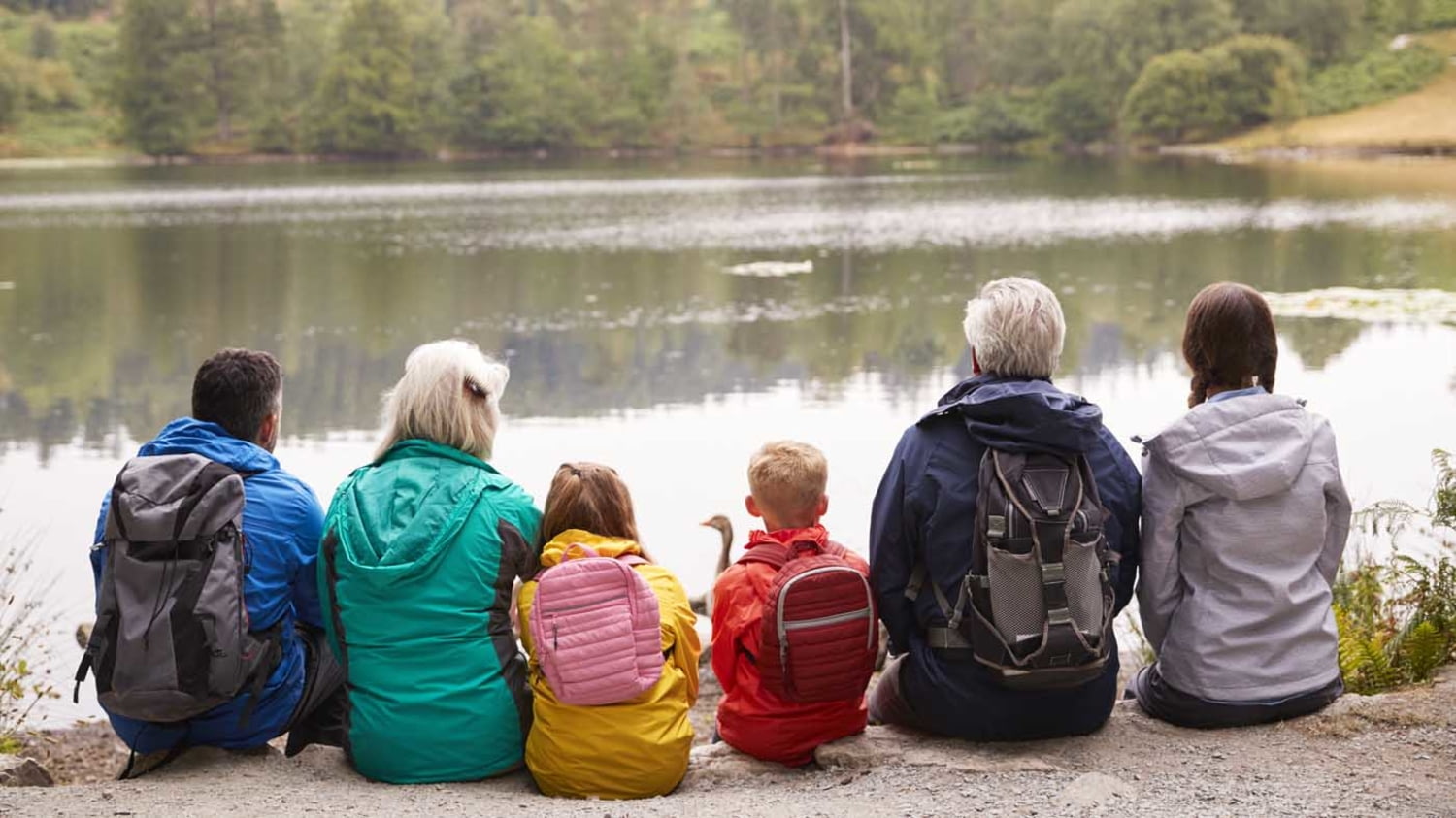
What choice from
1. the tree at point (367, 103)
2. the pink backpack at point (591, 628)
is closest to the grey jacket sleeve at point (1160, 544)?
the pink backpack at point (591, 628)

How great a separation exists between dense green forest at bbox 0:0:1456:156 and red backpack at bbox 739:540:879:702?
65588 millimetres

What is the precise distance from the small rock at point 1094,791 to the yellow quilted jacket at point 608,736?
92 centimetres

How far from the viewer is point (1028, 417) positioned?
347 centimetres

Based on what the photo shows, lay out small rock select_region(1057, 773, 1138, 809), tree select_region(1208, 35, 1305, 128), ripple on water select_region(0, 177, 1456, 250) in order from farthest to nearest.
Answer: tree select_region(1208, 35, 1305, 128) < ripple on water select_region(0, 177, 1456, 250) < small rock select_region(1057, 773, 1138, 809)

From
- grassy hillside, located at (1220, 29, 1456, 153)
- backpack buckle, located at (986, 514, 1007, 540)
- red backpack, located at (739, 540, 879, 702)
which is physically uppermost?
grassy hillside, located at (1220, 29, 1456, 153)

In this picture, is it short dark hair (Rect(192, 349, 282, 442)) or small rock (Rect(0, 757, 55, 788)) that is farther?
small rock (Rect(0, 757, 55, 788))

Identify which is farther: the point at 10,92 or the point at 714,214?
the point at 10,92

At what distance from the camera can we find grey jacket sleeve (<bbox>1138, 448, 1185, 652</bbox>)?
12.3 feet

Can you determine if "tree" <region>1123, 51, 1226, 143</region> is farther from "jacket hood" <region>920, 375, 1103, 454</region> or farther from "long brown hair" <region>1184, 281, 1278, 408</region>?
"jacket hood" <region>920, 375, 1103, 454</region>

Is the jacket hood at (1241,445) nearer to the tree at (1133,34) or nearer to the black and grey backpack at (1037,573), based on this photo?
the black and grey backpack at (1037,573)

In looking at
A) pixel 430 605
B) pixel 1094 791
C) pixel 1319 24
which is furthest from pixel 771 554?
pixel 1319 24

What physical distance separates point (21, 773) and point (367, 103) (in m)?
73.3

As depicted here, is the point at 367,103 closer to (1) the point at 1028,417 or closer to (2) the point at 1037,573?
(1) the point at 1028,417

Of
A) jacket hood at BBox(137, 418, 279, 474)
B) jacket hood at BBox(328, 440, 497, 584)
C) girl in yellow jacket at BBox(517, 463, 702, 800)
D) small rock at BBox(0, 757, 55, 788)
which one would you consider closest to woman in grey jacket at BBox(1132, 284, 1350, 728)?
girl in yellow jacket at BBox(517, 463, 702, 800)
